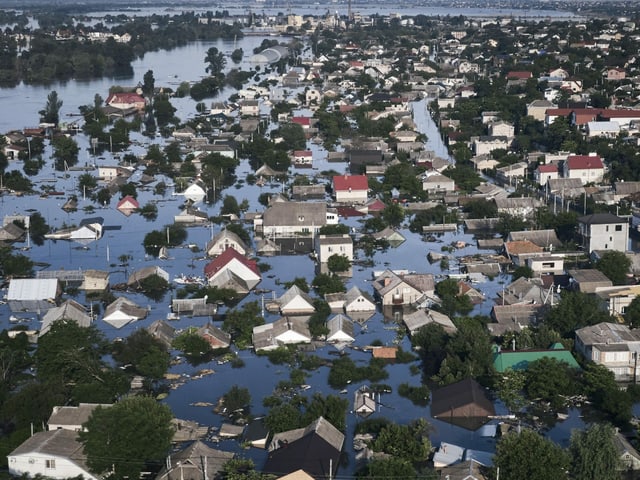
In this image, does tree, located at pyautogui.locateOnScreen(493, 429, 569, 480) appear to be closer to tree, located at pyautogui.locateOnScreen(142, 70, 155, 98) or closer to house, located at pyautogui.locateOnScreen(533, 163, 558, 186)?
house, located at pyautogui.locateOnScreen(533, 163, 558, 186)

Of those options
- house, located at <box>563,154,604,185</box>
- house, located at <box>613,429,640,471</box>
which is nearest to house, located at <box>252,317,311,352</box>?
house, located at <box>613,429,640,471</box>

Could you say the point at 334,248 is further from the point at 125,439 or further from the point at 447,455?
the point at 125,439

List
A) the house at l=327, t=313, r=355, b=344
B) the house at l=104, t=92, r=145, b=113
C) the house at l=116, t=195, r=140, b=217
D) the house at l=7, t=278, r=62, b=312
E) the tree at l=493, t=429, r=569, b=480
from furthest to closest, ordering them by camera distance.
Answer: the house at l=104, t=92, r=145, b=113 < the house at l=116, t=195, r=140, b=217 < the house at l=7, t=278, r=62, b=312 < the house at l=327, t=313, r=355, b=344 < the tree at l=493, t=429, r=569, b=480

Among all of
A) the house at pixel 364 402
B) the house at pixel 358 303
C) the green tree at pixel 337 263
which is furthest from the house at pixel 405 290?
the house at pixel 364 402

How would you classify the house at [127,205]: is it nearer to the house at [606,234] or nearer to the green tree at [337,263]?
the green tree at [337,263]

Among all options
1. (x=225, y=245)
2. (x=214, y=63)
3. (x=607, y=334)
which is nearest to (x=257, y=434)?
(x=607, y=334)

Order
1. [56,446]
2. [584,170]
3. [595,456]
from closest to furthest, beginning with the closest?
[595,456]
[56,446]
[584,170]

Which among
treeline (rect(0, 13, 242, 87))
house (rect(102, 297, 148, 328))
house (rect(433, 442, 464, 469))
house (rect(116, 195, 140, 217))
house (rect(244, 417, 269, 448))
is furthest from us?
treeline (rect(0, 13, 242, 87))
